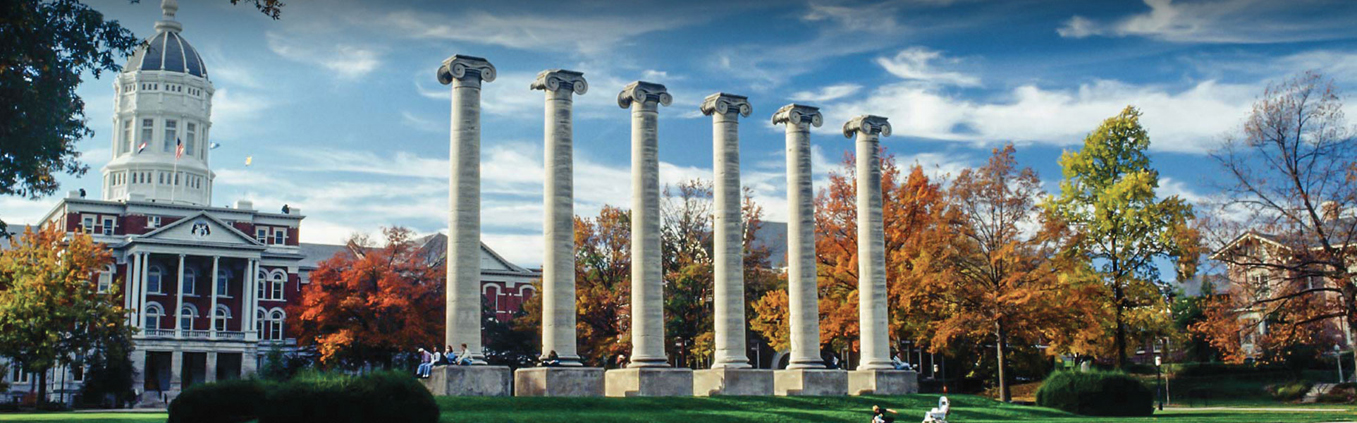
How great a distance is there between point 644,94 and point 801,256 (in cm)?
986

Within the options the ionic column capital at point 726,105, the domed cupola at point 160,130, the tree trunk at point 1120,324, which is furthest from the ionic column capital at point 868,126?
the domed cupola at point 160,130

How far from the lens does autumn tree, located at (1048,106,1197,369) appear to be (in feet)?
181

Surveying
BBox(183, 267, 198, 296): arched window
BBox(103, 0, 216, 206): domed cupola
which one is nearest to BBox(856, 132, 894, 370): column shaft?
BBox(183, 267, 198, 296): arched window

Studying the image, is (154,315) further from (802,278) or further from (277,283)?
(802,278)

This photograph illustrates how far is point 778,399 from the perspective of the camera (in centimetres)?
4262

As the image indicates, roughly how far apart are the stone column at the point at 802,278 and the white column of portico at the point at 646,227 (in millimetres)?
6385

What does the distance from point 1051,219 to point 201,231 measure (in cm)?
6713

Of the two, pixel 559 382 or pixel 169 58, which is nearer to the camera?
pixel 559 382

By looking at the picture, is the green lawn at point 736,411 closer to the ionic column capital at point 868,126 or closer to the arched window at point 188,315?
the ionic column capital at point 868,126

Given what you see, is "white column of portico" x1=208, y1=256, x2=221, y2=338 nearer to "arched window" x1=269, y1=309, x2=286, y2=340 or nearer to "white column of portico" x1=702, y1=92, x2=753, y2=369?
"arched window" x1=269, y1=309, x2=286, y2=340

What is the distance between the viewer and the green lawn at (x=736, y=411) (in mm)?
34250

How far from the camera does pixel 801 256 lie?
162 ft

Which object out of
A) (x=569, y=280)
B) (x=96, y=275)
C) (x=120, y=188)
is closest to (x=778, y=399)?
(x=569, y=280)

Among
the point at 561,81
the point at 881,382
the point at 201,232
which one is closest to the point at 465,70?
the point at 561,81
